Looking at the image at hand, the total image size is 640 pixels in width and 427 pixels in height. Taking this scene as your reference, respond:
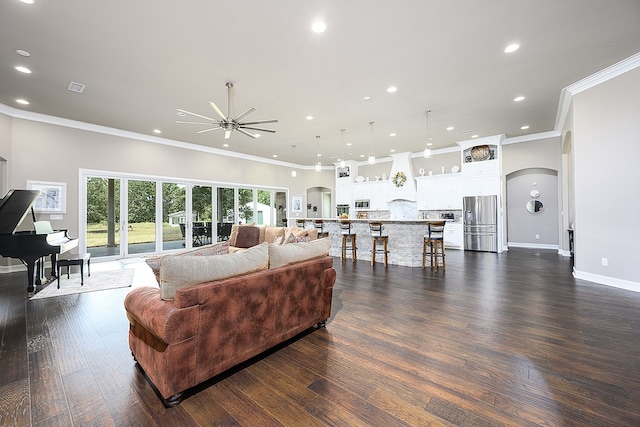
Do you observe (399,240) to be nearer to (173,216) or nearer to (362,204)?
(362,204)

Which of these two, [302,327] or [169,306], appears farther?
[302,327]

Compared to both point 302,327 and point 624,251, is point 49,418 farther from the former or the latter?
point 624,251

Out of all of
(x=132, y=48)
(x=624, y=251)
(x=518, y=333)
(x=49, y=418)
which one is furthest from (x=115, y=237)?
(x=624, y=251)

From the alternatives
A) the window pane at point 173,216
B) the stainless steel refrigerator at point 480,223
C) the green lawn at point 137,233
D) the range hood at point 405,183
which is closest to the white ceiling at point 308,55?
the window pane at point 173,216

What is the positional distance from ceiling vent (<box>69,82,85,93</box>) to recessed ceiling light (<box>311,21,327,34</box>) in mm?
4106

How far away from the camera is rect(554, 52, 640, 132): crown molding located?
4.01 meters

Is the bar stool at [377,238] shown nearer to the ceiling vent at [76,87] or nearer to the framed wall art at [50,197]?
the ceiling vent at [76,87]

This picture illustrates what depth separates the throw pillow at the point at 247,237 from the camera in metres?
5.84

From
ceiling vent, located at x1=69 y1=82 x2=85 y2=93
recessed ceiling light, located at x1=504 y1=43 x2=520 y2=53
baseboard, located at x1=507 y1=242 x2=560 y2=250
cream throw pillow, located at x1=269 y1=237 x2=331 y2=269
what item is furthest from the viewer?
baseboard, located at x1=507 y1=242 x2=560 y2=250

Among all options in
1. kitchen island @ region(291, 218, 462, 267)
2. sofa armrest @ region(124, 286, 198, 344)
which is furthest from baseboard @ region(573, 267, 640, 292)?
sofa armrest @ region(124, 286, 198, 344)

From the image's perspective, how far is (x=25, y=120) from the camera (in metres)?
5.72

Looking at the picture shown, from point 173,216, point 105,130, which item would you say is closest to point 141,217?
point 173,216

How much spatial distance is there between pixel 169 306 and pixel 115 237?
6.91m

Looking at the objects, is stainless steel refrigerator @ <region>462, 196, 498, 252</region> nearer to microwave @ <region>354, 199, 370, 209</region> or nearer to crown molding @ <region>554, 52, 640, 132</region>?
crown molding @ <region>554, 52, 640, 132</region>
